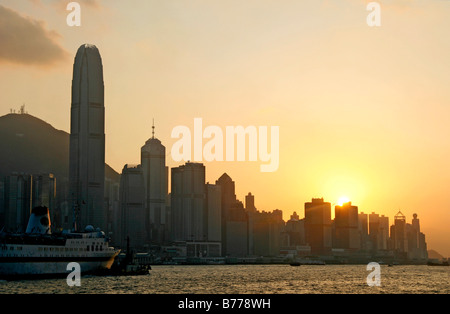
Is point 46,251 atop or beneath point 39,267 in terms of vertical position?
atop

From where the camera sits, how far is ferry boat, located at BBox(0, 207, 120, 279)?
13312 cm

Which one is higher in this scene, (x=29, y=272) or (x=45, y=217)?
(x=45, y=217)

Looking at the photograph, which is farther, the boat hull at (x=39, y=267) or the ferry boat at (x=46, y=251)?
the ferry boat at (x=46, y=251)

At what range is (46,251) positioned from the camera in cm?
14000

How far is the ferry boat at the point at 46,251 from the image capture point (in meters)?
133

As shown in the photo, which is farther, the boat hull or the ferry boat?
the ferry boat

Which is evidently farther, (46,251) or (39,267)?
(46,251)
